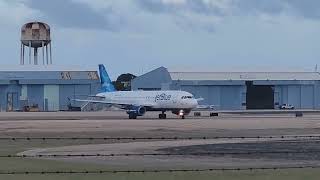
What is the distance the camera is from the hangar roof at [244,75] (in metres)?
131

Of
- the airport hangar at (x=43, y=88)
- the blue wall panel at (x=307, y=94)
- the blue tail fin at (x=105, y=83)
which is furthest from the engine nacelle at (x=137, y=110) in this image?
the blue wall panel at (x=307, y=94)

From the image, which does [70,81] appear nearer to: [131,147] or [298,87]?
[298,87]

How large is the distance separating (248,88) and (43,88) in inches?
1369

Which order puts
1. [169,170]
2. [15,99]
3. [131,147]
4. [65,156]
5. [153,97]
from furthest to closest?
1. [15,99]
2. [153,97]
3. [131,147]
4. [65,156]
5. [169,170]

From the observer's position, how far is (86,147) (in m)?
28.2

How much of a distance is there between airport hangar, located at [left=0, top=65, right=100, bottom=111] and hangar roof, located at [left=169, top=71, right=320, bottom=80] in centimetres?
1493

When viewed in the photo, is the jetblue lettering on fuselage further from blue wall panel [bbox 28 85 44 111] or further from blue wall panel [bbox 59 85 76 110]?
blue wall panel [bbox 28 85 44 111]

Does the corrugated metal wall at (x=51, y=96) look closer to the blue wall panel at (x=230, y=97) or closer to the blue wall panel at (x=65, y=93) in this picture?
the blue wall panel at (x=65, y=93)

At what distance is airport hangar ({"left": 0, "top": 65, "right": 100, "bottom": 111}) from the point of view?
128375mm

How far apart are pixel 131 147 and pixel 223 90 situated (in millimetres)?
102186

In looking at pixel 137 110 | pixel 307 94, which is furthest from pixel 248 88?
pixel 137 110

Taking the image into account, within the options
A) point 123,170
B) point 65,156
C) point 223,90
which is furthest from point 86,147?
point 223,90

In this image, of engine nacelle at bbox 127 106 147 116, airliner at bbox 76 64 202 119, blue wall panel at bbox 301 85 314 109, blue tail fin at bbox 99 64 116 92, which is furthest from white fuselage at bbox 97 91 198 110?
blue wall panel at bbox 301 85 314 109

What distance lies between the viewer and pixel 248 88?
131m
